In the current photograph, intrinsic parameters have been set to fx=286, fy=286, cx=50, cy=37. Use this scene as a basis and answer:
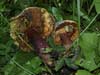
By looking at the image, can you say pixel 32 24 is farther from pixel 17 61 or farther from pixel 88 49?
pixel 88 49

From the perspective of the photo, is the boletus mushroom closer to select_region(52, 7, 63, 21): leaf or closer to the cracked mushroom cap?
the cracked mushroom cap

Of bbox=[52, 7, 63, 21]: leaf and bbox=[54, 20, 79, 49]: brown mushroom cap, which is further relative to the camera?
bbox=[52, 7, 63, 21]: leaf

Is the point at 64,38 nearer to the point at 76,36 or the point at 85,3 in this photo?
the point at 76,36

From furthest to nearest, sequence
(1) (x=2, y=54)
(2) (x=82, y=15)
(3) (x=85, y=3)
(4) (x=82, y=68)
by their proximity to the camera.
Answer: (3) (x=85, y=3), (2) (x=82, y=15), (1) (x=2, y=54), (4) (x=82, y=68)

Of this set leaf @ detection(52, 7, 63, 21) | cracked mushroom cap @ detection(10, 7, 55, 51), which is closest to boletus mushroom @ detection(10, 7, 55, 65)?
cracked mushroom cap @ detection(10, 7, 55, 51)

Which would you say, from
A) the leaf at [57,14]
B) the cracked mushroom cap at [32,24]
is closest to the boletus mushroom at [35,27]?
the cracked mushroom cap at [32,24]

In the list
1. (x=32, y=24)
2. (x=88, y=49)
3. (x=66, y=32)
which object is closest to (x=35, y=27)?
(x=32, y=24)

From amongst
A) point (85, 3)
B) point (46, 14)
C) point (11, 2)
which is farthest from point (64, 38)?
point (11, 2)
